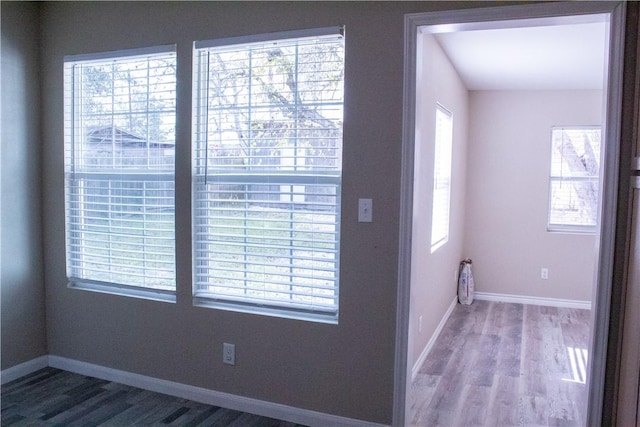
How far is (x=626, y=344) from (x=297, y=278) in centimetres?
156

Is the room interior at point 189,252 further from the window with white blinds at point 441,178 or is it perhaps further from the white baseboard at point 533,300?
the white baseboard at point 533,300

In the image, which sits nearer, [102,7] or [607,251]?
[607,251]

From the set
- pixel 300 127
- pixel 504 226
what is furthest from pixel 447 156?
pixel 300 127

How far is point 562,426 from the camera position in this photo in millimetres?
2754

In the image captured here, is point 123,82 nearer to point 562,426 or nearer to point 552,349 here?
point 562,426

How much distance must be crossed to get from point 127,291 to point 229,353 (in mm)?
819

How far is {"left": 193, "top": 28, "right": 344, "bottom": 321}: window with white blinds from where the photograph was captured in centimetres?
260

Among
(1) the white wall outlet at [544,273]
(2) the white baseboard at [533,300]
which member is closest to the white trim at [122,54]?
(2) the white baseboard at [533,300]

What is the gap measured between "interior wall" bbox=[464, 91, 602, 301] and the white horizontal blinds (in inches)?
3.6

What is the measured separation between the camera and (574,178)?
546 centimetres

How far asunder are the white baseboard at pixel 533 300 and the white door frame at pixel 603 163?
3.52 meters

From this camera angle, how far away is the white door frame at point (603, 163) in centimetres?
211

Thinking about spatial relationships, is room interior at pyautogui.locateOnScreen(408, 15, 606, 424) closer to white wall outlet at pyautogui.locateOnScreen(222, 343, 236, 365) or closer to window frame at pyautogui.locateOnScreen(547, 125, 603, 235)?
window frame at pyautogui.locateOnScreen(547, 125, 603, 235)

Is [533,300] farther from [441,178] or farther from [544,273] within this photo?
[441,178]
